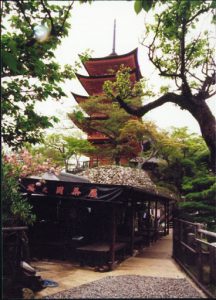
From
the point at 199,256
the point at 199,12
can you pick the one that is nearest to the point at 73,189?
the point at 199,256

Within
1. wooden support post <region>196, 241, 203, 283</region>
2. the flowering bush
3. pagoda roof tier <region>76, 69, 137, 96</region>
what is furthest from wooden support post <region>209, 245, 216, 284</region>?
pagoda roof tier <region>76, 69, 137, 96</region>

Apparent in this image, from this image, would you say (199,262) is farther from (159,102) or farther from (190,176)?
(190,176)

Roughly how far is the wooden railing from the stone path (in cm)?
22

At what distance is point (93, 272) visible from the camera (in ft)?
29.4

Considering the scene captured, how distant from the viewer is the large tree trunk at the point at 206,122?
6469 mm

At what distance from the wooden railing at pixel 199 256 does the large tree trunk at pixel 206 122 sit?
170cm

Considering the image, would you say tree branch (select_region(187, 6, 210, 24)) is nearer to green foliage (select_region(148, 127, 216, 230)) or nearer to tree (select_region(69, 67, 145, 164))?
green foliage (select_region(148, 127, 216, 230))

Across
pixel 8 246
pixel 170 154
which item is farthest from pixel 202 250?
pixel 170 154

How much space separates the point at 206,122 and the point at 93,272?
4.72 metres

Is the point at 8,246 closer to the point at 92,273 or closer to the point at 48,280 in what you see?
the point at 48,280

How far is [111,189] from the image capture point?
9164 millimetres

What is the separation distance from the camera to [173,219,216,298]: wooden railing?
6.84 m

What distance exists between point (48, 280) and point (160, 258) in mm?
5287

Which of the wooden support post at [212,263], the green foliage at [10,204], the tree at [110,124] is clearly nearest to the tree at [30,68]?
the green foliage at [10,204]
